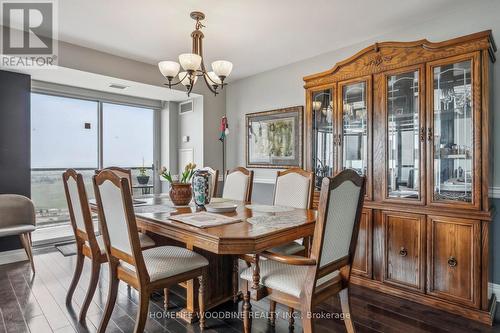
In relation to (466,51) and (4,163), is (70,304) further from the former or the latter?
(466,51)

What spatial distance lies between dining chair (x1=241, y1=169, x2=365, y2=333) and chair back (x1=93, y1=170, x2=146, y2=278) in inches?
26.7

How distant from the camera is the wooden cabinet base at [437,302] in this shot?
2184mm

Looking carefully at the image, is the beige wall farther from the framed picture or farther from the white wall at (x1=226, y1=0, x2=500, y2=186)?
the framed picture

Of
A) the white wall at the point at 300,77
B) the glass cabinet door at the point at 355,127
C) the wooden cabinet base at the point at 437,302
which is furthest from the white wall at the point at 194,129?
the wooden cabinet base at the point at 437,302

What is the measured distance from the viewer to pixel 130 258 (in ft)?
5.71

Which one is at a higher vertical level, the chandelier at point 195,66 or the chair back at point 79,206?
the chandelier at point 195,66

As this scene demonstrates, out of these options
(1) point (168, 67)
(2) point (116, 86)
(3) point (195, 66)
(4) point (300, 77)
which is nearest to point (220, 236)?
(3) point (195, 66)

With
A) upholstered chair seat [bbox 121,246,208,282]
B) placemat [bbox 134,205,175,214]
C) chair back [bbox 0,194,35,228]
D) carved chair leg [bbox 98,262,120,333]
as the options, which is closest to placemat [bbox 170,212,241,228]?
upholstered chair seat [bbox 121,246,208,282]

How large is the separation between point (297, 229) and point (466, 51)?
1.92m

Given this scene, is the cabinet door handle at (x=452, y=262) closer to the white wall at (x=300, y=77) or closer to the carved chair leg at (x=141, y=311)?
the white wall at (x=300, y=77)

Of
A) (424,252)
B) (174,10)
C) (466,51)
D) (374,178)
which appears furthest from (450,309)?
(174,10)

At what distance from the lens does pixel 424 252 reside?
246cm

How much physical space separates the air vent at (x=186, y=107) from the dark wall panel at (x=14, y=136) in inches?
88.5

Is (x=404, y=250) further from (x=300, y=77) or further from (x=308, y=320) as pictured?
(x=300, y=77)
